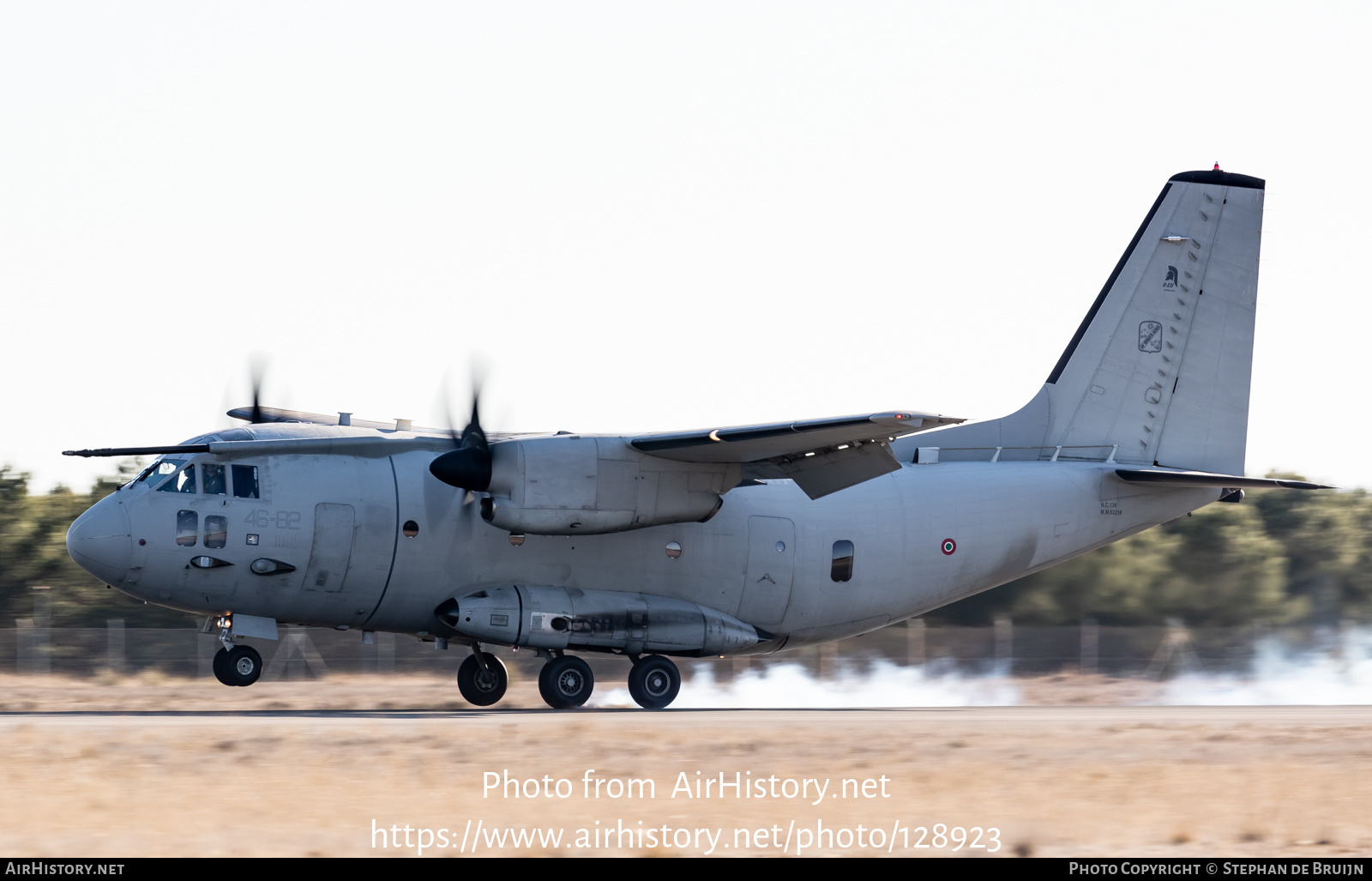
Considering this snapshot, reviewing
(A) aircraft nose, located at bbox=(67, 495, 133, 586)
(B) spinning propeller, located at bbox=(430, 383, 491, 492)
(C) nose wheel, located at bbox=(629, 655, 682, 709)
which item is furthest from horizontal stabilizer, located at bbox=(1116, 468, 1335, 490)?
(A) aircraft nose, located at bbox=(67, 495, 133, 586)

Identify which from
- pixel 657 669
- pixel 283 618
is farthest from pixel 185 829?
pixel 657 669

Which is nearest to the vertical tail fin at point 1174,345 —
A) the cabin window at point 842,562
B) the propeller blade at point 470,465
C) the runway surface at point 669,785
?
the cabin window at point 842,562

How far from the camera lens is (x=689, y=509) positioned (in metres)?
20.8

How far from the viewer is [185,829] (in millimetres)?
11688

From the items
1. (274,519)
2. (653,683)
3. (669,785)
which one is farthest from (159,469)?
(669,785)

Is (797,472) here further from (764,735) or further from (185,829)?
(185,829)

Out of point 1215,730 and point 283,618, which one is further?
point 283,618

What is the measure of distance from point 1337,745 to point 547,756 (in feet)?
30.4

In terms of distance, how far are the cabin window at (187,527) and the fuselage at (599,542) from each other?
0.02 m

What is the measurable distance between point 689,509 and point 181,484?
272 inches

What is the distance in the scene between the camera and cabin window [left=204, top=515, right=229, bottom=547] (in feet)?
64.1

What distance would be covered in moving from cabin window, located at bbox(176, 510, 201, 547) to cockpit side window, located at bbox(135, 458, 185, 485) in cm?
62

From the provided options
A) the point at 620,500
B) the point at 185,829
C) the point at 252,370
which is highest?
the point at 252,370
